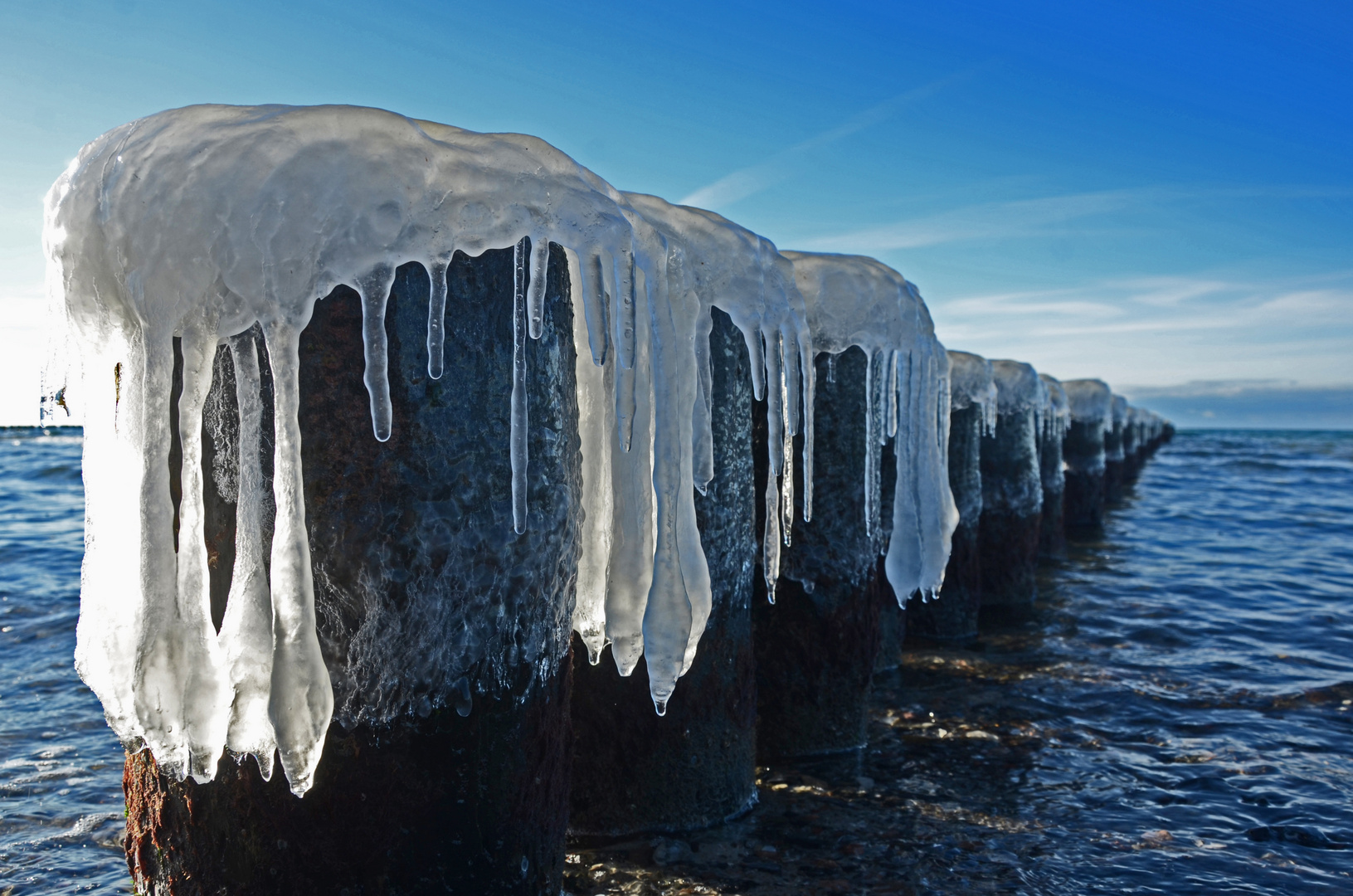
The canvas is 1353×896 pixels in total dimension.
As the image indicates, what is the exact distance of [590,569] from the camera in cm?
282

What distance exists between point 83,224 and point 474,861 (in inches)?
67.8

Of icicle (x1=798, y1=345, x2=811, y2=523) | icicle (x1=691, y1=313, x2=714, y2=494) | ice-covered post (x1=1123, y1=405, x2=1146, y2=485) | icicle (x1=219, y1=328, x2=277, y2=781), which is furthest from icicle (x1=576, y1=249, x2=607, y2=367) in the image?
ice-covered post (x1=1123, y1=405, x2=1146, y2=485)

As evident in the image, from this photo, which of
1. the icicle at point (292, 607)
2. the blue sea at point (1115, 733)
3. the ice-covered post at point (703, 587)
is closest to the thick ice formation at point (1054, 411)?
the blue sea at point (1115, 733)

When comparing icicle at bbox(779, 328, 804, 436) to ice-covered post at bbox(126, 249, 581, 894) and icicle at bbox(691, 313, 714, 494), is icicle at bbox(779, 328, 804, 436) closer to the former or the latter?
icicle at bbox(691, 313, 714, 494)

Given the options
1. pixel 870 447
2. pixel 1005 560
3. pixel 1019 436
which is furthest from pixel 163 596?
pixel 1019 436

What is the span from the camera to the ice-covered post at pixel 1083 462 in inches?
542

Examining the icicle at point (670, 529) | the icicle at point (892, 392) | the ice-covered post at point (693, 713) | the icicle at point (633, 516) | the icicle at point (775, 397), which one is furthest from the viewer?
the icicle at point (892, 392)

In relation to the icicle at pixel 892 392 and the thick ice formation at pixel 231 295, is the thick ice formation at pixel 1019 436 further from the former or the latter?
the thick ice formation at pixel 231 295

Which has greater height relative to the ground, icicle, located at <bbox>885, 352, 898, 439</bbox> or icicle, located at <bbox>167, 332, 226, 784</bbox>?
icicle, located at <bbox>885, 352, 898, 439</bbox>

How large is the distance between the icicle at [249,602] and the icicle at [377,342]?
27 centimetres

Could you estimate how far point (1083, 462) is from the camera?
545 inches

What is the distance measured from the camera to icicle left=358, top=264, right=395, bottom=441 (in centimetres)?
196

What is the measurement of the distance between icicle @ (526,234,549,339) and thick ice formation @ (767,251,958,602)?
1.76 m

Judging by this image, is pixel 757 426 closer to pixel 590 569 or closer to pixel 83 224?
pixel 590 569
